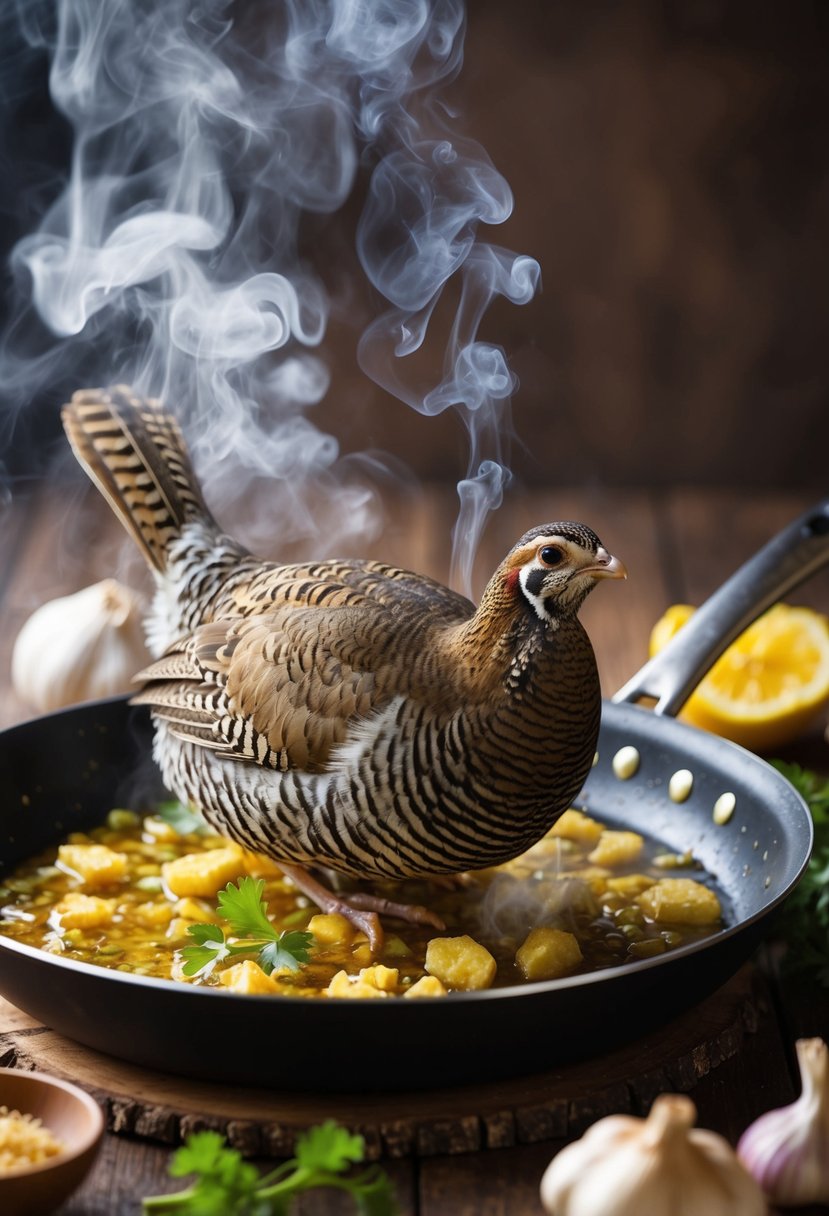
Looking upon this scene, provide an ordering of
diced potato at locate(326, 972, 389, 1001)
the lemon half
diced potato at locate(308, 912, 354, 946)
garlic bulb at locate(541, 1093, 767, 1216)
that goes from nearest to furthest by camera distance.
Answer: garlic bulb at locate(541, 1093, 767, 1216)
diced potato at locate(326, 972, 389, 1001)
diced potato at locate(308, 912, 354, 946)
the lemon half

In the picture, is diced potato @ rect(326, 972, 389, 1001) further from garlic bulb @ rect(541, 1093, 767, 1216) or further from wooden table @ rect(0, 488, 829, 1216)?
garlic bulb @ rect(541, 1093, 767, 1216)

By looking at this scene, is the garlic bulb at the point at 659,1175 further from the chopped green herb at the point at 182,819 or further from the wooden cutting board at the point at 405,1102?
the chopped green herb at the point at 182,819

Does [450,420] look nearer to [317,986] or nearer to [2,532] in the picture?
[2,532]

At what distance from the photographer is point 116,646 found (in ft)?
9.12

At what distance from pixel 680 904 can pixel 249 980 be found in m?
0.62

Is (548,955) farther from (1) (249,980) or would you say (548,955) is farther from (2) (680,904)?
(1) (249,980)

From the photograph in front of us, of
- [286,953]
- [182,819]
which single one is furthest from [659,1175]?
[182,819]

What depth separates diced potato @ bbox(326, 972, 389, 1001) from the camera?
5.38 feet

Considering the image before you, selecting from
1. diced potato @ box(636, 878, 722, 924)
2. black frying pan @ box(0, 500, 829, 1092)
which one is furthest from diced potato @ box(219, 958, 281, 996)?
diced potato @ box(636, 878, 722, 924)

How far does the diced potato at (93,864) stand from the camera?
6.69 ft

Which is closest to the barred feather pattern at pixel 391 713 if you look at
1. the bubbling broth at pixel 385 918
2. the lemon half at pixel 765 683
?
the bubbling broth at pixel 385 918

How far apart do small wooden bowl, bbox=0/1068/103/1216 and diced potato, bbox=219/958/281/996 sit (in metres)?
0.21

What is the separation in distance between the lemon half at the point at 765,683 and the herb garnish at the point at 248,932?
115 centimetres

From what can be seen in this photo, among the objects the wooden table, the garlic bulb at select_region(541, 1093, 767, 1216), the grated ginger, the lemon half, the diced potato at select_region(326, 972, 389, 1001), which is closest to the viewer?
the garlic bulb at select_region(541, 1093, 767, 1216)
